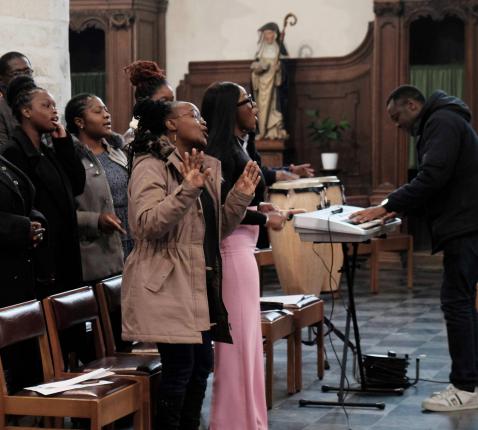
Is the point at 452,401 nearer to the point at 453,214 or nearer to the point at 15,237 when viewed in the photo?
the point at 453,214

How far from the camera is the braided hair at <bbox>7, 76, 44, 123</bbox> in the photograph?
4.88 m

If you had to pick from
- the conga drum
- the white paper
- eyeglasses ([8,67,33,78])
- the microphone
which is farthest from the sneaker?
the conga drum

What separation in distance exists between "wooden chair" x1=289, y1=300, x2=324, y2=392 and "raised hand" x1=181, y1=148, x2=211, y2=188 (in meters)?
1.95

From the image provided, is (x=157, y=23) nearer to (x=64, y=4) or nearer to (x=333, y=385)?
(x=64, y=4)

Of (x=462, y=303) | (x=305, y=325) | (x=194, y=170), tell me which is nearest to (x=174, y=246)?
(x=194, y=170)

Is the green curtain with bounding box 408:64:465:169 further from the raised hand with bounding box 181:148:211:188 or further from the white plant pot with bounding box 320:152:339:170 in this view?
the raised hand with bounding box 181:148:211:188

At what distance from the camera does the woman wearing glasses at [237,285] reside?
4.30 metres

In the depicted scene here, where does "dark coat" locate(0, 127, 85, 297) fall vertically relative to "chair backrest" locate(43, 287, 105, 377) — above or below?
above

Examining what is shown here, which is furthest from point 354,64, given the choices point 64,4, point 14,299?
point 14,299

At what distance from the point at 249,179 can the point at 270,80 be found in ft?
27.0

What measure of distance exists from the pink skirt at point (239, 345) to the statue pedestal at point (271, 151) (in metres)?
7.93

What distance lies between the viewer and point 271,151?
1234 centimetres

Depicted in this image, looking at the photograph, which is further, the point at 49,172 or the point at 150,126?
the point at 49,172

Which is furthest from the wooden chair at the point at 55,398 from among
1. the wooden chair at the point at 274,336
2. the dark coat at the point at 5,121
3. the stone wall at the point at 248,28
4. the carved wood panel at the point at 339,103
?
the stone wall at the point at 248,28
